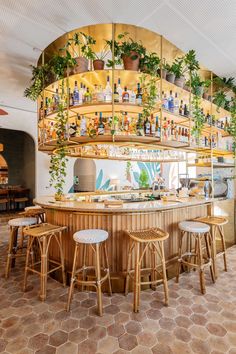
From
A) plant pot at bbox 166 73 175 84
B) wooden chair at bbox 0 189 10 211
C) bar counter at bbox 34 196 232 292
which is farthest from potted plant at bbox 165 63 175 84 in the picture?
wooden chair at bbox 0 189 10 211

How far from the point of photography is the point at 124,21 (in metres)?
2.66

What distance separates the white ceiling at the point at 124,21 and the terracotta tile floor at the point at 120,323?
11.0 ft

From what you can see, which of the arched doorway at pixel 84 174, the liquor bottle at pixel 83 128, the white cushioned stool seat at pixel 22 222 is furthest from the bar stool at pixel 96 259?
the arched doorway at pixel 84 174

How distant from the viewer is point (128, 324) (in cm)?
201

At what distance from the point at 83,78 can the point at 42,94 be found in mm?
858

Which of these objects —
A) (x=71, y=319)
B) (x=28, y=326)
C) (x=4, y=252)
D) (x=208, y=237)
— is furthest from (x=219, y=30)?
(x=4, y=252)

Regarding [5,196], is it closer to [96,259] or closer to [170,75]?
[96,259]

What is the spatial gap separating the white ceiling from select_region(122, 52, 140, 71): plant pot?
0.39 metres

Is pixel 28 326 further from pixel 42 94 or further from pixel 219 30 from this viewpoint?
pixel 219 30

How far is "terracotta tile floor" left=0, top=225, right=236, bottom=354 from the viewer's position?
1.74 meters

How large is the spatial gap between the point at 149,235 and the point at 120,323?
0.88m

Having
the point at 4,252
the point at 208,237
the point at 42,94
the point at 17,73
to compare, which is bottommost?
the point at 4,252

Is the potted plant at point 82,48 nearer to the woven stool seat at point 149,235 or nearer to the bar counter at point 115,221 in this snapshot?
the bar counter at point 115,221

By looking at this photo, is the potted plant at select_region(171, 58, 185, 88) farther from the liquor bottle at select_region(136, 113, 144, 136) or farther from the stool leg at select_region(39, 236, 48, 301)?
the stool leg at select_region(39, 236, 48, 301)
